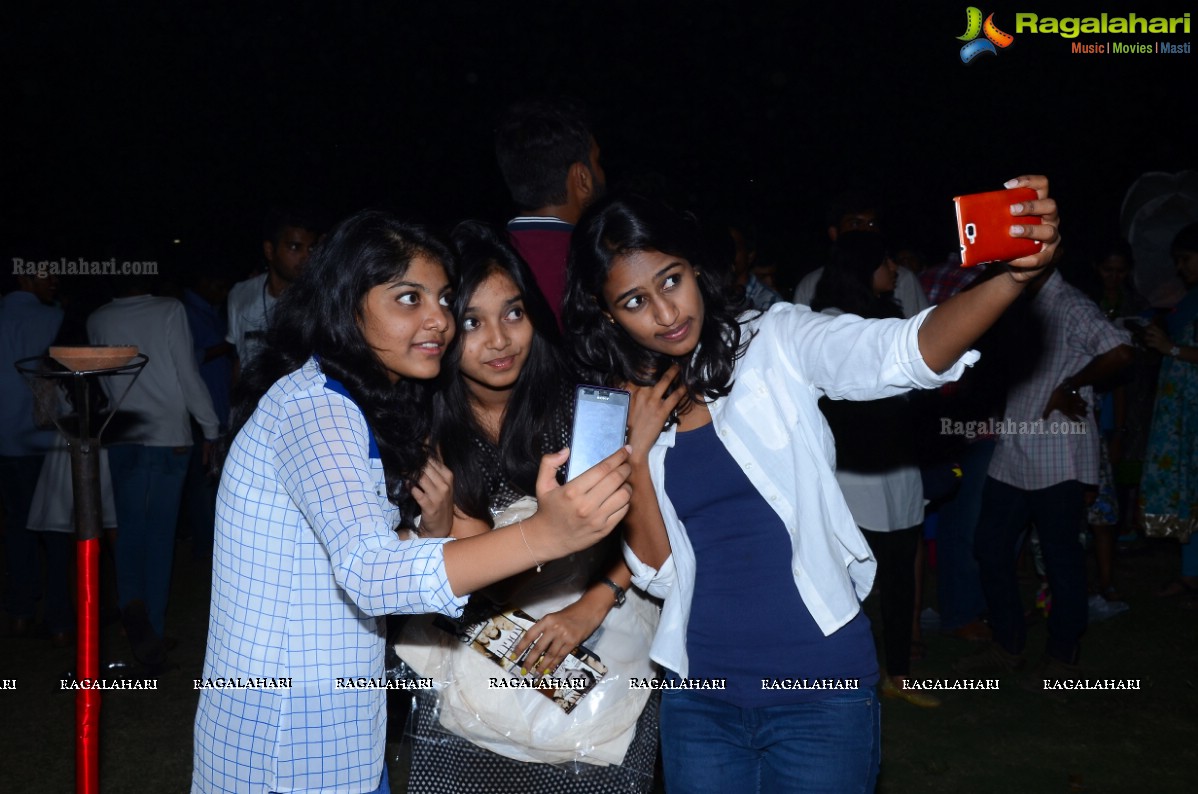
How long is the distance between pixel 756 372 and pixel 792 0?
9458mm

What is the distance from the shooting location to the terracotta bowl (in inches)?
81.7

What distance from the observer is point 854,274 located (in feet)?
13.2

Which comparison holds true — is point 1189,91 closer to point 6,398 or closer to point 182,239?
point 6,398

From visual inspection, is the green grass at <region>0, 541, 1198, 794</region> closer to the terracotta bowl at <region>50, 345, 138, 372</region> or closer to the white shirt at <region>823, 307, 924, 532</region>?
the white shirt at <region>823, 307, 924, 532</region>

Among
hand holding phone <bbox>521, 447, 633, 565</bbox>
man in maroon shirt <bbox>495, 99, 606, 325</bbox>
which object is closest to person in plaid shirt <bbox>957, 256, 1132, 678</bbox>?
man in maroon shirt <bbox>495, 99, 606, 325</bbox>

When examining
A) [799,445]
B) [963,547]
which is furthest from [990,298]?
[963,547]

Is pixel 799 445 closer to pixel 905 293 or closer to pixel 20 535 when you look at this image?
pixel 905 293

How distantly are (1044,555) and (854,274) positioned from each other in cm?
167

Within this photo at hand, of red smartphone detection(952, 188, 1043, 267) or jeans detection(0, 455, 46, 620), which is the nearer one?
red smartphone detection(952, 188, 1043, 267)

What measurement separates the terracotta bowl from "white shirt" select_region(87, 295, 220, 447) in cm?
298

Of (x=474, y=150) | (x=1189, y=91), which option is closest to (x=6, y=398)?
(x=474, y=150)

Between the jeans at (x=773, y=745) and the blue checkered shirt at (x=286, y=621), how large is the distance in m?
0.73

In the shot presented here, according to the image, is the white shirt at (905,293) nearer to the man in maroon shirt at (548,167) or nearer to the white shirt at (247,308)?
the man in maroon shirt at (548,167)

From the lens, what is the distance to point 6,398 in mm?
5289
